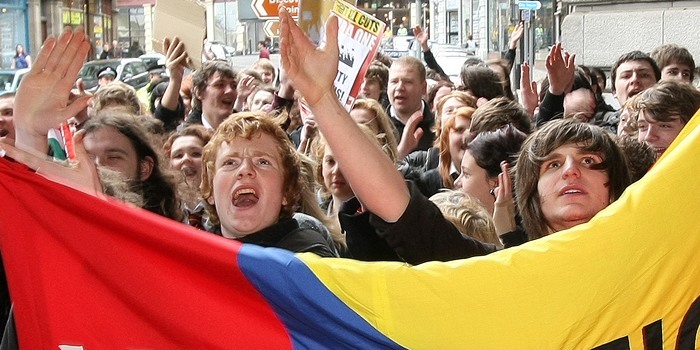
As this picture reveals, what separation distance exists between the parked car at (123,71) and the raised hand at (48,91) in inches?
897

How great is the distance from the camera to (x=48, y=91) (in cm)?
309

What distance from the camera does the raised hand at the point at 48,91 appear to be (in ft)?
10.0

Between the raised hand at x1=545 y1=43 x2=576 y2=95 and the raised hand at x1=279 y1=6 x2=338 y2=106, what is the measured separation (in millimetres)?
3670

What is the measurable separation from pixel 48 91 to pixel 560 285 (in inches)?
62.9

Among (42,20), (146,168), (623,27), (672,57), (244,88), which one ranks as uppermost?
(42,20)

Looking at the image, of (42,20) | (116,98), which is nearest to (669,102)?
(116,98)

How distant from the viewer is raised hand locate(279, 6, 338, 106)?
277 cm

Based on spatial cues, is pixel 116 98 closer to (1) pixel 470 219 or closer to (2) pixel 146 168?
(2) pixel 146 168

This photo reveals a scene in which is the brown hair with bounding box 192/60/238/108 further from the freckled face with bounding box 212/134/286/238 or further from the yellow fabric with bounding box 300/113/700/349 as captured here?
the yellow fabric with bounding box 300/113/700/349

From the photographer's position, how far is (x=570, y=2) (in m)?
12.2

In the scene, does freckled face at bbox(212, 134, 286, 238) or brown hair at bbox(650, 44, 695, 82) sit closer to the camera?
freckled face at bbox(212, 134, 286, 238)

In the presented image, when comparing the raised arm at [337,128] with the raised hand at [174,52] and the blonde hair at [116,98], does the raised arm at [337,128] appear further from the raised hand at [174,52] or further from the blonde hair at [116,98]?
the blonde hair at [116,98]

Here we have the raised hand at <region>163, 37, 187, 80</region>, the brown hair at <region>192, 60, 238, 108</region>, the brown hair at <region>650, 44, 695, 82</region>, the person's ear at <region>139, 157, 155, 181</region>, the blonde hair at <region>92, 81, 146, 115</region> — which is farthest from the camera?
the brown hair at <region>650, 44, 695, 82</region>

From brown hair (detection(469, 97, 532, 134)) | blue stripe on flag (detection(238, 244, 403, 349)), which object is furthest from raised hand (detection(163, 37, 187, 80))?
blue stripe on flag (detection(238, 244, 403, 349))
